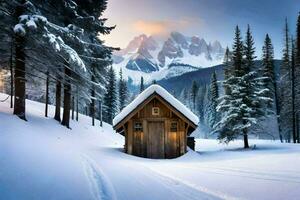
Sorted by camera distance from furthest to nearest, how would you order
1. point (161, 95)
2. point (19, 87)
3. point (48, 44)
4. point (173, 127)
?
point (173, 127) < point (161, 95) < point (19, 87) < point (48, 44)

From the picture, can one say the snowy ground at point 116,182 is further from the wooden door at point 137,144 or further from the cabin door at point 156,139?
the wooden door at point 137,144

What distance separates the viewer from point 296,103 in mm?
36500

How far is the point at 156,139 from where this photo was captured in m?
21.2

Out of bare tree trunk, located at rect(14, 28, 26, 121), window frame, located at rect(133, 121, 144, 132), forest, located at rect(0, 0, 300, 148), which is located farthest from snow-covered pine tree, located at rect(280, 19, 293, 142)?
bare tree trunk, located at rect(14, 28, 26, 121)

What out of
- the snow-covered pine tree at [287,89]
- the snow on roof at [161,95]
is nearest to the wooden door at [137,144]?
the snow on roof at [161,95]

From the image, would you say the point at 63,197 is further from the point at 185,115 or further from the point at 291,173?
the point at 185,115

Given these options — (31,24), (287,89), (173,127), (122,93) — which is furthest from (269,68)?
(31,24)

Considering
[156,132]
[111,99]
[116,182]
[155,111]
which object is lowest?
[116,182]

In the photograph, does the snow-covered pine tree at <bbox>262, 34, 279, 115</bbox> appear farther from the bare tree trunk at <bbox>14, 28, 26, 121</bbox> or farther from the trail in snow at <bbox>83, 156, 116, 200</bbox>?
the trail in snow at <bbox>83, 156, 116, 200</bbox>

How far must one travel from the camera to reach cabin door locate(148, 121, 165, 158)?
830 inches

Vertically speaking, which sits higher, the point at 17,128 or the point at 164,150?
the point at 17,128

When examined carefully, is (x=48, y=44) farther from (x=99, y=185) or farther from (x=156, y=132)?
(x=156, y=132)

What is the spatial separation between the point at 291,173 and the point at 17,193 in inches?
353

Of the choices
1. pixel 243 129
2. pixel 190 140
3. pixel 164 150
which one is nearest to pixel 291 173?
pixel 164 150
